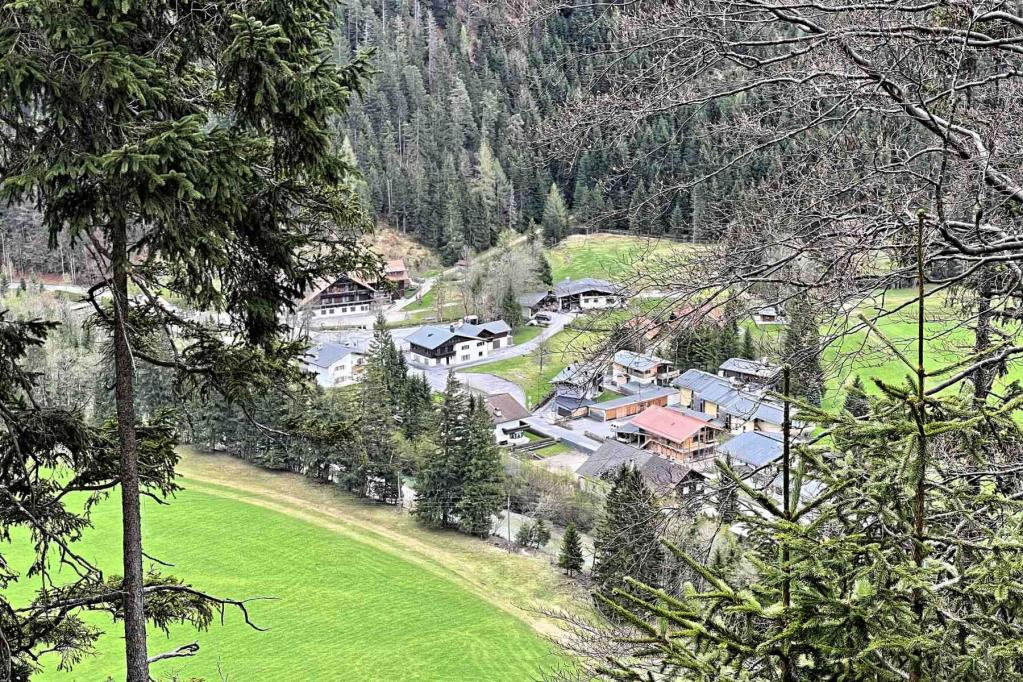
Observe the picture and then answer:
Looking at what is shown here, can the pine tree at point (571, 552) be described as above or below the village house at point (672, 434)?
below

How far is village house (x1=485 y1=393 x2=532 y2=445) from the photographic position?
31625 mm

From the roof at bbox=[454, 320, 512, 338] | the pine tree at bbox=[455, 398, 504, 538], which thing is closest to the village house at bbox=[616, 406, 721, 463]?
the pine tree at bbox=[455, 398, 504, 538]

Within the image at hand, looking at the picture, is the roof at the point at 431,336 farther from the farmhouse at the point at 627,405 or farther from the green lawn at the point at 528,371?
the farmhouse at the point at 627,405

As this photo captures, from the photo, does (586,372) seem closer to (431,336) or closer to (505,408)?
(505,408)

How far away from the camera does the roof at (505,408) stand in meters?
32.3

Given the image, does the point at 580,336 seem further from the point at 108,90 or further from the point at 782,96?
the point at 108,90

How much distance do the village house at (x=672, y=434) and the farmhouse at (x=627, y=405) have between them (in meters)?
2.88

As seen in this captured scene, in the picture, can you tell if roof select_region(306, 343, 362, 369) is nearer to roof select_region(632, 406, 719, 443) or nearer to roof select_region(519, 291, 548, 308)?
roof select_region(519, 291, 548, 308)

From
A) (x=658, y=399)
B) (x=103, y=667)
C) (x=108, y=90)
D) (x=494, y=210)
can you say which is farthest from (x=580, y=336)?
(x=494, y=210)

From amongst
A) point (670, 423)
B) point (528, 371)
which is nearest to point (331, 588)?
point (670, 423)

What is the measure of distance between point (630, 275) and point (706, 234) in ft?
2.20

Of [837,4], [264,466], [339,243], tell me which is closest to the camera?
Answer: [837,4]

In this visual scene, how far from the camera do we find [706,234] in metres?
4.14

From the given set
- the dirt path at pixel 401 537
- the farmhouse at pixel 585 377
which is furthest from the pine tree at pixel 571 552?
the farmhouse at pixel 585 377
